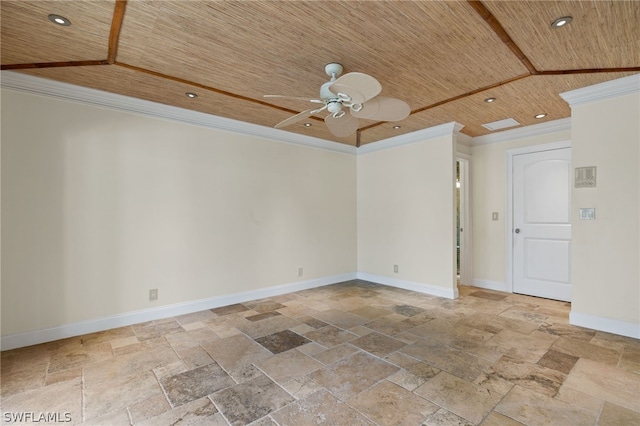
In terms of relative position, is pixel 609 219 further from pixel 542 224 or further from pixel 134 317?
pixel 134 317

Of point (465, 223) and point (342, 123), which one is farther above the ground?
point (342, 123)

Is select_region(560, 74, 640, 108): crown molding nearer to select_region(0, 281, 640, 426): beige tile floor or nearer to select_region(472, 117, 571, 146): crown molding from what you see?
select_region(472, 117, 571, 146): crown molding

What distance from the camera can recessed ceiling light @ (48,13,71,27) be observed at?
1.98 m

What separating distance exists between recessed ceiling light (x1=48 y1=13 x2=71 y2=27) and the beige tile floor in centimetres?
255

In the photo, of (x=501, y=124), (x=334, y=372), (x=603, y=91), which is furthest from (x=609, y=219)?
(x=334, y=372)

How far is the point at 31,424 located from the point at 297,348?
5.95ft

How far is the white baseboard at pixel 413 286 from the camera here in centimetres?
440

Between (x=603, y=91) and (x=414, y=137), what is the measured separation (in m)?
2.22

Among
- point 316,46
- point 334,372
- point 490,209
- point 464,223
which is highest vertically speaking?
point 316,46

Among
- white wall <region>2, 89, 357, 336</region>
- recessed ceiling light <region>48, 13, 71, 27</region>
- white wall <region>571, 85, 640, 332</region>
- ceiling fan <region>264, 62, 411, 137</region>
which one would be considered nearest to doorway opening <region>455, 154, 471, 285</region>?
white wall <region>571, 85, 640, 332</region>

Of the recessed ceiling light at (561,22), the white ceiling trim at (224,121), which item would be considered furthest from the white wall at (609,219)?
the recessed ceiling light at (561,22)

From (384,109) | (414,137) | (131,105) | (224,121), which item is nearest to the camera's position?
(384,109)

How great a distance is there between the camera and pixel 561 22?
206 cm

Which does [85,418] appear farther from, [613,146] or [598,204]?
[613,146]
